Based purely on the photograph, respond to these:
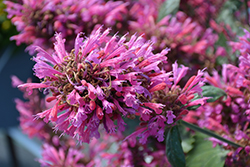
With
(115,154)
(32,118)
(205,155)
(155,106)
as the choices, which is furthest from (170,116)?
(32,118)

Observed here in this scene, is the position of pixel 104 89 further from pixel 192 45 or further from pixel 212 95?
pixel 192 45

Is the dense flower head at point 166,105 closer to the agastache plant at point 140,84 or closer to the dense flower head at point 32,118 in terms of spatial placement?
the agastache plant at point 140,84

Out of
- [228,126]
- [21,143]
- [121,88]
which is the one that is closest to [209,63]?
[228,126]

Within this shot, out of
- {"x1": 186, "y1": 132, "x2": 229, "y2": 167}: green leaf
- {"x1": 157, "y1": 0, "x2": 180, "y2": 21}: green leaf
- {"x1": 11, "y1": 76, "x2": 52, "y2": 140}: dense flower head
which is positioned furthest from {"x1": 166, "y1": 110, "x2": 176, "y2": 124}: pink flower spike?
{"x1": 11, "y1": 76, "x2": 52, "y2": 140}: dense flower head

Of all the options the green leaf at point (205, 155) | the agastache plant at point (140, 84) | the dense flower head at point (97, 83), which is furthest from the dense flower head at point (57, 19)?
the green leaf at point (205, 155)

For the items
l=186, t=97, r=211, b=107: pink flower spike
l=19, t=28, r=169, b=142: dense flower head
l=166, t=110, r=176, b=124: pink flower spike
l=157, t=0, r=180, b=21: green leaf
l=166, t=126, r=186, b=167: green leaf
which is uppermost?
l=19, t=28, r=169, b=142: dense flower head

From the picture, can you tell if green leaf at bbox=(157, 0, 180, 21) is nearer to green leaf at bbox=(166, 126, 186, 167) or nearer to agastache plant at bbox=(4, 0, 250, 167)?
agastache plant at bbox=(4, 0, 250, 167)

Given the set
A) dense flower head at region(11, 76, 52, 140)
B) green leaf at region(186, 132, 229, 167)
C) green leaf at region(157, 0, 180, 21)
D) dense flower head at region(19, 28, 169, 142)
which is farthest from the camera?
dense flower head at region(11, 76, 52, 140)
